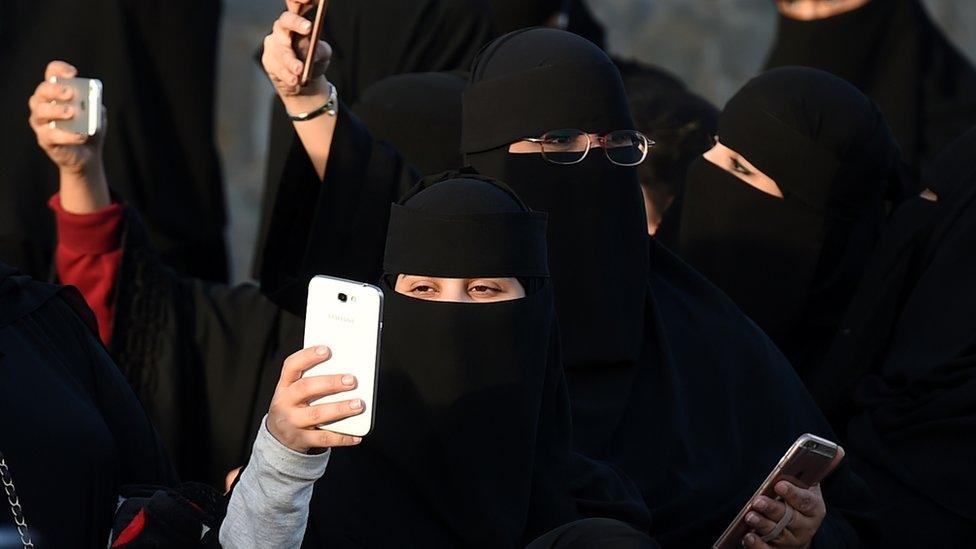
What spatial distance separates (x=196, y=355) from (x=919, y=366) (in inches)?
61.1

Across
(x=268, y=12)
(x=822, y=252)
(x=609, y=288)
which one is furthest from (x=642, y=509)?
(x=268, y=12)

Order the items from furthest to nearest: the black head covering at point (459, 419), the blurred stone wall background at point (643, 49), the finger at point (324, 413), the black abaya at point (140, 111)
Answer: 1. the blurred stone wall background at point (643, 49)
2. the black abaya at point (140, 111)
3. the black head covering at point (459, 419)
4. the finger at point (324, 413)

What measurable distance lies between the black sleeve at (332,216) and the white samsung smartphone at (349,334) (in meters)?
1.16

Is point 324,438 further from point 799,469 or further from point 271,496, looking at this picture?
point 799,469

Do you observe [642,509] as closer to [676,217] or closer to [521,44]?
[521,44]

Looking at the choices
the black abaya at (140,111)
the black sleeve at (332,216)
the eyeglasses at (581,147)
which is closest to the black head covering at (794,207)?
the eyeglasses at (581,147)

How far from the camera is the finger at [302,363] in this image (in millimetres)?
2172

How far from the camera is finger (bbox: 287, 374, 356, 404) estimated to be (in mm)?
2148

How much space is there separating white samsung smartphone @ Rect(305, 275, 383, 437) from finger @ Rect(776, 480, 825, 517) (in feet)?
2.75

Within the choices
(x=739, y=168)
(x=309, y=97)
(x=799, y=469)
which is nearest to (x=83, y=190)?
(x=309, y=97)

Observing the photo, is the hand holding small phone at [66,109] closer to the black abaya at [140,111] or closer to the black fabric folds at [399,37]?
the black abaya at [140,111]

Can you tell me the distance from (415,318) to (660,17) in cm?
647

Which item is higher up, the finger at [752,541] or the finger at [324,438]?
the finger at [324,438]

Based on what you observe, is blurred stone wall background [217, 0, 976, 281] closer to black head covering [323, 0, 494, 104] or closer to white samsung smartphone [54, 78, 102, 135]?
black head covering [323, 0, 494, 104]
